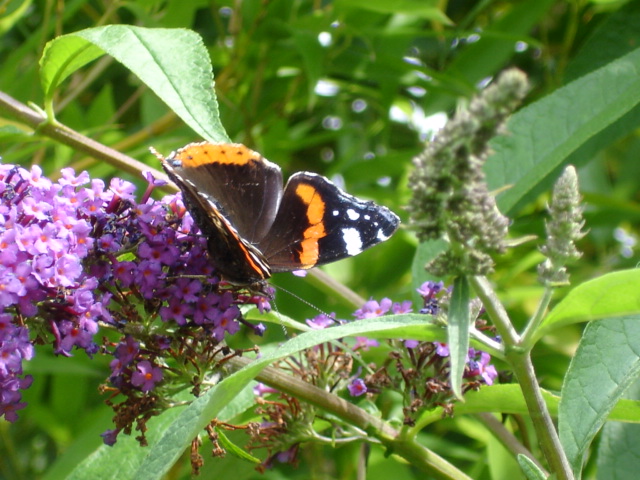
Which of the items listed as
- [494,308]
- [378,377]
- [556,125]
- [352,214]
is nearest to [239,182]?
[352,214]

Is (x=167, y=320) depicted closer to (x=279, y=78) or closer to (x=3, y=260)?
(x=3, y=260)

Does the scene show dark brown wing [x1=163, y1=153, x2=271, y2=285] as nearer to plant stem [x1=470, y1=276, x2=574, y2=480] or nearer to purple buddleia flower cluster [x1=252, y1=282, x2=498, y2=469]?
purple buddleia flower cluster [x1=252, y1=282, x2=498, y2=469]

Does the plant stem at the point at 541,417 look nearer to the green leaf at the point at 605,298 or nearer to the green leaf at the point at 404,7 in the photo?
the green leaf at the point at 605,298

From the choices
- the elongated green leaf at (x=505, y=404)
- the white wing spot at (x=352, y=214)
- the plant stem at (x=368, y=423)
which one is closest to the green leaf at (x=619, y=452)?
the elongated green leaf at (x=505, y=404)

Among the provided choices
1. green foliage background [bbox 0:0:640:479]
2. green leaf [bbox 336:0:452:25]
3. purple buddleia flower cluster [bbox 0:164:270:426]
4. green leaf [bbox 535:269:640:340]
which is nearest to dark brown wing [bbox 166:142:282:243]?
purple buddleia flower cluster [bbox 0:164:270:426]

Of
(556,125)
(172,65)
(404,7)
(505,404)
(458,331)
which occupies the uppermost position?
(404,7)

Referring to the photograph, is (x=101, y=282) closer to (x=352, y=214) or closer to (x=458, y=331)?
(x=352, y=214)
